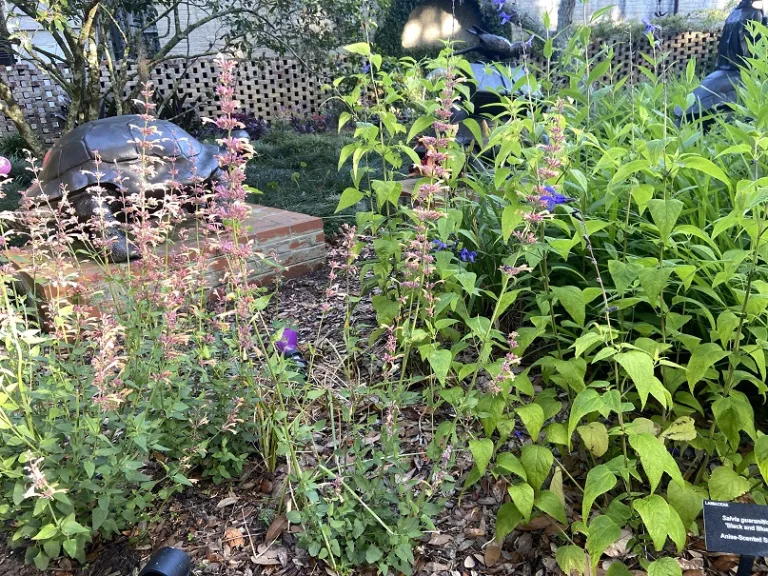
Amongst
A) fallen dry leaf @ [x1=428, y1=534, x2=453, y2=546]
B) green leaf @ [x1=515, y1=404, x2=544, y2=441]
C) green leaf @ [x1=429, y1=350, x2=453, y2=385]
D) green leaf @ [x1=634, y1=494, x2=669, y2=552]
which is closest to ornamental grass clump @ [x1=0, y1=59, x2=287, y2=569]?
green leaf @ [x1=429, y1=350, x2=453, y2=385]

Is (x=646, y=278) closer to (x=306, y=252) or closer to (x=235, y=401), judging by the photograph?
(x=235, y=401)

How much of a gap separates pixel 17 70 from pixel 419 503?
33.0ft

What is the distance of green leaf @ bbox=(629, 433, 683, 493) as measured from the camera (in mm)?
1438

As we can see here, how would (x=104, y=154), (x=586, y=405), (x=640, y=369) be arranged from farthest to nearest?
(x=104, y=154)
(x=586, y=405)
(x=640, y=369)

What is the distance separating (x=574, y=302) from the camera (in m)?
1.78

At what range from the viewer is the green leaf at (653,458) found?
56.6 inches

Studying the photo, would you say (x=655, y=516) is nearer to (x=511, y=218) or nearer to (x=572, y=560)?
(x=572, y=560)

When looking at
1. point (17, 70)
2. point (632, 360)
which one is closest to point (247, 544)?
point (632, 360)

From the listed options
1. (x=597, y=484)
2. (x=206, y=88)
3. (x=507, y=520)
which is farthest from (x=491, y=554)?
(x=206, y=88)

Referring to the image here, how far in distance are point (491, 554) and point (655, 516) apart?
0.56 meters

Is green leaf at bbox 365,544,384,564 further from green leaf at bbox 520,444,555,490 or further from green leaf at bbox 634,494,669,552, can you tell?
green leaf at bbox 634,494,669,552

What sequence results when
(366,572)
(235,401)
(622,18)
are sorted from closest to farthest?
A: 1. (366,572)
2. (235,401)
3. (622,18)

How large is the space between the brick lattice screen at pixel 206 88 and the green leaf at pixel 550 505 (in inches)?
325

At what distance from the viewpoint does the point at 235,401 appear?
1963 mm
